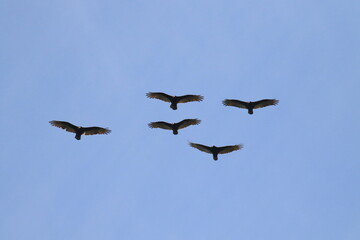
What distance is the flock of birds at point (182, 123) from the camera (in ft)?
243

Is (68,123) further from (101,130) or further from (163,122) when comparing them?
(163,122)

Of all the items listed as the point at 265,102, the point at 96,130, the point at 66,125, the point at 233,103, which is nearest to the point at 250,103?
the point at 265,102

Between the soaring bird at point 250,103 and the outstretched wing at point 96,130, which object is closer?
the outstretched wing at point 96,130

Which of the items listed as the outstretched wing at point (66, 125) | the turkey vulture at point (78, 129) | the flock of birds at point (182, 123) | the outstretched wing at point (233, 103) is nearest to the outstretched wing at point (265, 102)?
the flock of birds at point (182, 123)

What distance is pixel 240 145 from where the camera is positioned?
7556 cm

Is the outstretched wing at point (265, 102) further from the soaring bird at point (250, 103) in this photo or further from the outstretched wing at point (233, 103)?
the outstretched wing at point (233, 103)

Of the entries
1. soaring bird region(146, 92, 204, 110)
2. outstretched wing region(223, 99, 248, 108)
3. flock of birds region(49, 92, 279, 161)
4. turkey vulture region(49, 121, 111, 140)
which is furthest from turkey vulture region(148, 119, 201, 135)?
turkey vulture region(49, 121, 111, 140)

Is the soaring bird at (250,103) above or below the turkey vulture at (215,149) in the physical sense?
→ above

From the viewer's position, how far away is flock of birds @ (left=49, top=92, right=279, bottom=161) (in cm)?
7419

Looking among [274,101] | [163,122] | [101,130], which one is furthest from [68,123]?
[274,101]

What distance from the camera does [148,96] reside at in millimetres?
74500

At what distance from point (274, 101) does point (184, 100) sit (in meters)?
7.93

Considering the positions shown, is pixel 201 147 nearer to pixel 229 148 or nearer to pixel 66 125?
pixel 229 148

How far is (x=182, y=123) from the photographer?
245 ft
